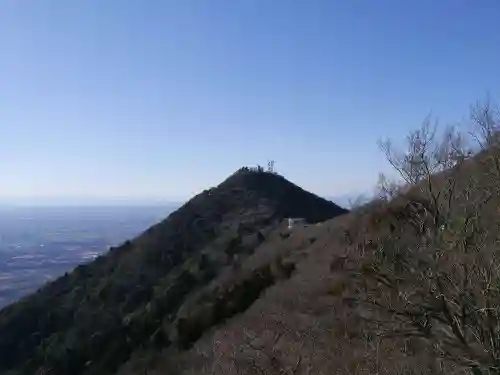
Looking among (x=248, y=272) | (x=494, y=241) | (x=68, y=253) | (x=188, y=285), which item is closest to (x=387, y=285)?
(x=494, y=241)

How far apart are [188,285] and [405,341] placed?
18.0 meters

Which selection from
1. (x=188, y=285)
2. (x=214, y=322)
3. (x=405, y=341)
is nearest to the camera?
(x=405, y=341)

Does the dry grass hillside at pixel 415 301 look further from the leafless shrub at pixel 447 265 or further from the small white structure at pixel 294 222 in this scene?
the small white structure at pixel 294 222

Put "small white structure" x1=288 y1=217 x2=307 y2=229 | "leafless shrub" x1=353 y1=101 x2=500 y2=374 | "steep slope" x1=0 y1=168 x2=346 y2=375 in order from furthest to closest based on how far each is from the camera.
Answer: "small white structure" x1=288 y1=217 x2=307 y2=229
"steep slope" x1=0 y1=168 x2=346 y2=375
"leafless shrub" x1=353 y1=101 x2=500 y2=374

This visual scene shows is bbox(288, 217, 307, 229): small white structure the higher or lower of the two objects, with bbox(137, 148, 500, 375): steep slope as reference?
higher

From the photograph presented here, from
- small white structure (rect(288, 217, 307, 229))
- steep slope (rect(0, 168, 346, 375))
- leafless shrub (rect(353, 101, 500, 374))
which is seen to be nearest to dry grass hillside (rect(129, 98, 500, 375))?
leafless shrub (rect(353, 101, 500, 374))

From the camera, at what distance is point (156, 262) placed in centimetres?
3700

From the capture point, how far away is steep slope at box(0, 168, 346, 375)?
2778 cm

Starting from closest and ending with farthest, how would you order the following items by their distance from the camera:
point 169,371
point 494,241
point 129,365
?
point 494,241
point 169,371
point 129,365

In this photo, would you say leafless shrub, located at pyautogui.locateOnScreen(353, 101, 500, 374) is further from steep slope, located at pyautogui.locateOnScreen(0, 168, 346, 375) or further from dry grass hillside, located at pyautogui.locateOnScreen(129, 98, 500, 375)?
steep slope, located at pyautogui.locateOnScreen(0, 168, 346, 375)

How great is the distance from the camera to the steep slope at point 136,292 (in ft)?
91.1

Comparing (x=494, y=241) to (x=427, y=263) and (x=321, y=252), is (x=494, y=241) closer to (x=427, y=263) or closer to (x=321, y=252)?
(x=427, y=263)

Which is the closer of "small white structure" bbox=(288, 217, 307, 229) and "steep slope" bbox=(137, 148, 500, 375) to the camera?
"steep slope" bbox=(137, 148, 500, 375)

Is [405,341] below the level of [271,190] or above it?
below
